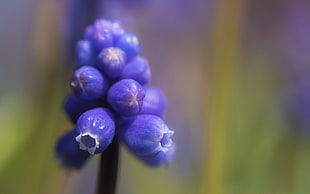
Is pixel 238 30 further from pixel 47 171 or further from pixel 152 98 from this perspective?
pixel 152 98

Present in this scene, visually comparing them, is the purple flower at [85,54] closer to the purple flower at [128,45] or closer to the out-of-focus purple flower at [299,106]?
the purple flower at [128,45]

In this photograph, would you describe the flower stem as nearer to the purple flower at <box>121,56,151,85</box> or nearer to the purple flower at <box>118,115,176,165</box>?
the purple flower at <box>118,115,176,165</box>

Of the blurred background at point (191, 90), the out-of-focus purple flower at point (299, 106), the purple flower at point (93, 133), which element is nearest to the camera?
the purple flower at point (93, 133)

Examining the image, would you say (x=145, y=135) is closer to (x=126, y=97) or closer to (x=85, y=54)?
(x=126, y=97)

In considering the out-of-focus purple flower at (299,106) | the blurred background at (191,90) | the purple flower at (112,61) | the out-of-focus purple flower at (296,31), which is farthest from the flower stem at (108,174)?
the out-of-focus purple flower at (296,31)

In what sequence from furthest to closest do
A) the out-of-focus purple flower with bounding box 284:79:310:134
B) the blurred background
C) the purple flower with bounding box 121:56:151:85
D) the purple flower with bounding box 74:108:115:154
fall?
the out-of-focus purple flower with bounding box 284:79:310:134 → the blurred background → the purple flower with bounding box 121:56:151:85 → the purple flower with bounding box 74:108:115:154

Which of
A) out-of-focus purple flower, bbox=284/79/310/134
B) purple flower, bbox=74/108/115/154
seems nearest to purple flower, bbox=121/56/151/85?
purple flower, bbox=74/108/115/154

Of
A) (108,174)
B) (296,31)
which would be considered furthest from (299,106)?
(108,174)
